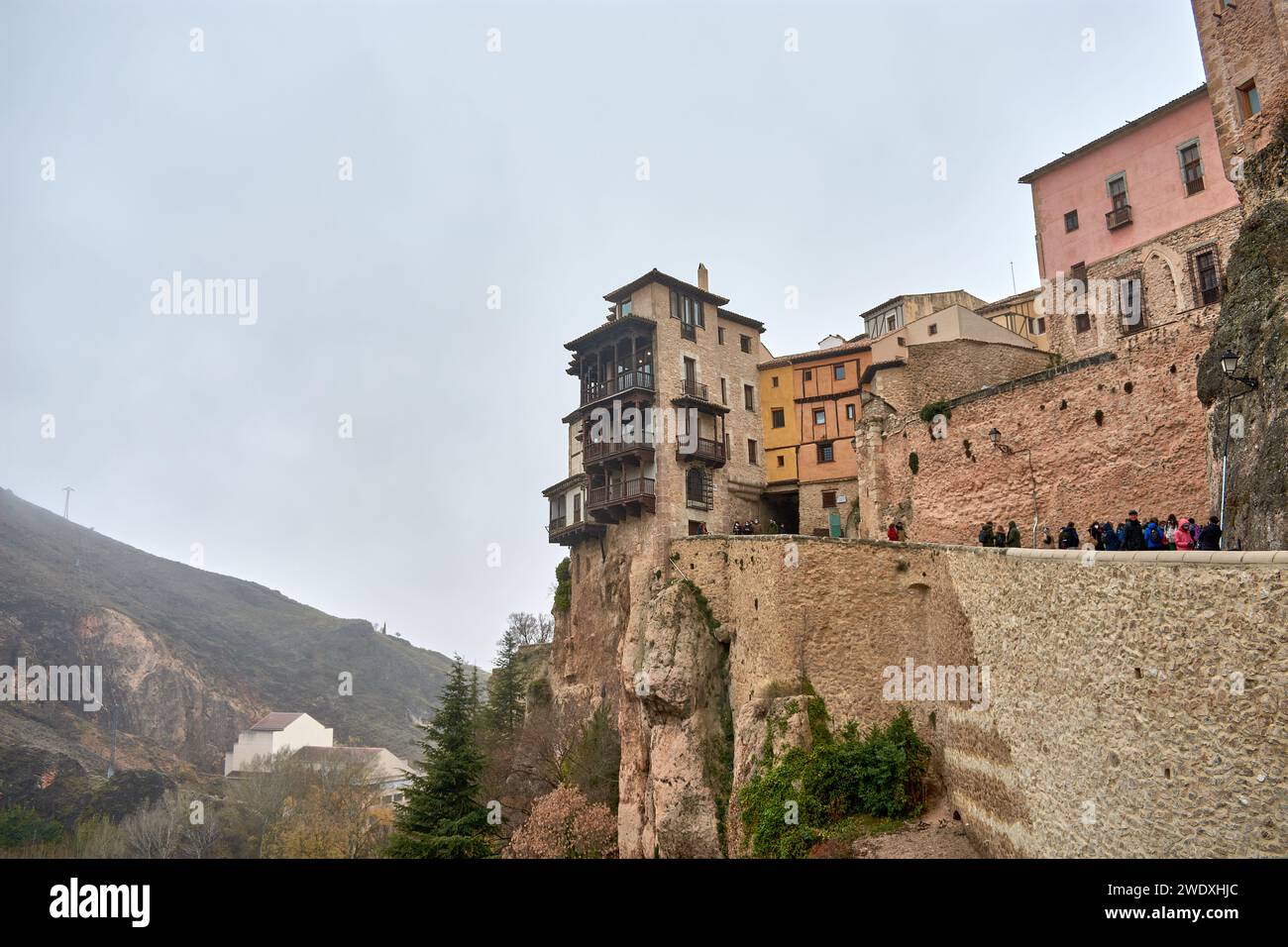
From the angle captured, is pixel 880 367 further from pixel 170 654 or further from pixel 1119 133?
pixel 170 654

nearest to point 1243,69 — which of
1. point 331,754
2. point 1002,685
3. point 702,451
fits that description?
point 1002,685

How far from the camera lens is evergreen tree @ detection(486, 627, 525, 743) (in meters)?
53.4

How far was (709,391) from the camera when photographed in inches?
1786

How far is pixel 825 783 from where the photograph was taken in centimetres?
2138

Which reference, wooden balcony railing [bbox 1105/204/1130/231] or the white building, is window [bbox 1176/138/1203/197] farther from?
the white building

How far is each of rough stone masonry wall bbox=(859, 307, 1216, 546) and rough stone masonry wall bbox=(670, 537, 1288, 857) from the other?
6830 mm

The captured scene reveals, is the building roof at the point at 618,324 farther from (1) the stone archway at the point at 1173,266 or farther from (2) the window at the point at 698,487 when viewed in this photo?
(1) the stone archway at the point at 1173,266

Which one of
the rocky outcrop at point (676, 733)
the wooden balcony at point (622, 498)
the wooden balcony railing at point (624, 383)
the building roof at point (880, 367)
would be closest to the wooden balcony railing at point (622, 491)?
the wooden balcony at point (622, 498)

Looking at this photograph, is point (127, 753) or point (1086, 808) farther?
point (127, 753)

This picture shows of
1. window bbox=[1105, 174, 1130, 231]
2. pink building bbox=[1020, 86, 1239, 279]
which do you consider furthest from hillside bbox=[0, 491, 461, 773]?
window bbox=[1105, 174, 1130, 231]
